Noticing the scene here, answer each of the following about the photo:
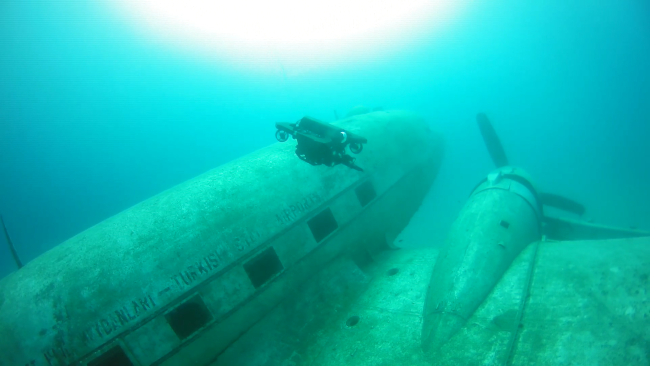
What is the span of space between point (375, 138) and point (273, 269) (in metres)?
6.23

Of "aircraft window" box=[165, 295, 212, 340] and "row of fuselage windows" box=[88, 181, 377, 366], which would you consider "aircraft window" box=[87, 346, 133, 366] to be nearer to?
"row of fuselage windows" box=[88, 181, 377, 366]

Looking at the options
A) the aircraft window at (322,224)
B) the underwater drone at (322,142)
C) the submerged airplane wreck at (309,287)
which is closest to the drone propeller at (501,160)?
the submerged airplane wreck at (309,287)

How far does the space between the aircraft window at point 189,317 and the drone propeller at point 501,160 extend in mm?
13209

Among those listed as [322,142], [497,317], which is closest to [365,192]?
[322,142]

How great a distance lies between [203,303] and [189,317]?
36 centimetres

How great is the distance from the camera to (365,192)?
938 cm

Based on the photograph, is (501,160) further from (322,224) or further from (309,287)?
(309,287)

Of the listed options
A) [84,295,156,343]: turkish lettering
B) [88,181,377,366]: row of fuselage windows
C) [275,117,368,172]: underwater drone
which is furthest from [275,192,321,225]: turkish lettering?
[84,295,156,343]: turkish lettering

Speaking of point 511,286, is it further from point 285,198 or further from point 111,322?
point 111,322

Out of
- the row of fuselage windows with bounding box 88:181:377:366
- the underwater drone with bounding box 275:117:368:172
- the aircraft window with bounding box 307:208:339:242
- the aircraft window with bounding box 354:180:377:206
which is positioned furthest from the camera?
the aircraft window with bounding box 354:180:377:206

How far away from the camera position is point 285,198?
7.66 m

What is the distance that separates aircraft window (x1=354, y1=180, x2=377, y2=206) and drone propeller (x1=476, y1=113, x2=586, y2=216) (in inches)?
307

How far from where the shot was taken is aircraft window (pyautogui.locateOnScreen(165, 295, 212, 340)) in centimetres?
578

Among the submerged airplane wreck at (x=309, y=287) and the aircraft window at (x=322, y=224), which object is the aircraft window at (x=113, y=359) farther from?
the aircraft window at (x=322, y=224)
